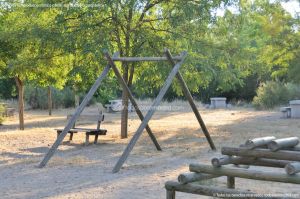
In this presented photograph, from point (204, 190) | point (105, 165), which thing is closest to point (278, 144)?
point (204, 190)

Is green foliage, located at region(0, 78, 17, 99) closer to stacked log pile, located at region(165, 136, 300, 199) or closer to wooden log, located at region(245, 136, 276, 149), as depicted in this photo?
stacked log pile, located at region(165, 136, 300, 199)

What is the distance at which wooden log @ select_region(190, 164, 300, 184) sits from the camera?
15.5 feet

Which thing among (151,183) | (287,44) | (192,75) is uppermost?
(287,44)

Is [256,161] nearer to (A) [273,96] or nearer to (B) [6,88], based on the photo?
(A) [273,96]

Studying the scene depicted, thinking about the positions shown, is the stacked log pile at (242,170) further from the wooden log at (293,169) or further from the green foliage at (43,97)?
the green foliage at (43,97)

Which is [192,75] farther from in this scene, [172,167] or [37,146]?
[172,167]

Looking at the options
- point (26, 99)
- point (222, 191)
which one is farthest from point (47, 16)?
point (26, 99)

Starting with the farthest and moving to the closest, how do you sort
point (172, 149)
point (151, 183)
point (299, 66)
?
point (299, 66)
point (172, 149)
point (151, 183)

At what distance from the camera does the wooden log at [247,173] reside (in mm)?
4719

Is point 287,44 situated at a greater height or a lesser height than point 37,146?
greater

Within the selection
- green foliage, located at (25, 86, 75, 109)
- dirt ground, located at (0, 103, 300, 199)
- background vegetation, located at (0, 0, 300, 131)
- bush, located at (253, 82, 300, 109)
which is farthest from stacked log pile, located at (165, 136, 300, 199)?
green foliage, located at (25, 86, 75, 109)

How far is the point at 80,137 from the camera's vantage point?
1495 centimetres

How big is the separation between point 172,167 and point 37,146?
16.1 ft

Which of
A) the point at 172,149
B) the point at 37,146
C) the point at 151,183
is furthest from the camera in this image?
the point at 37,146
